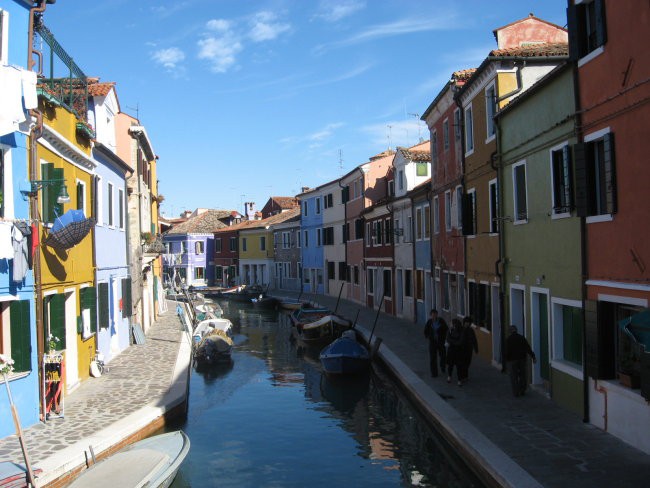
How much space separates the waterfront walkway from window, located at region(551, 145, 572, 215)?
152 inches

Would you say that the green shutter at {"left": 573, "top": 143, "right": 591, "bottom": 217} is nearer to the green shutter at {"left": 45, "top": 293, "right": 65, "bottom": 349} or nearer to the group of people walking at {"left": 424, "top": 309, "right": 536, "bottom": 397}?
the group of people walking at {"left": 424, "top": 309, "right": 536, "bottom": 397}

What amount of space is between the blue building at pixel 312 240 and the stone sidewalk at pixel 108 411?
28.6 metres

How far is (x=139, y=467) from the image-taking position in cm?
920

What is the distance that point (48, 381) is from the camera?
39.2 feet

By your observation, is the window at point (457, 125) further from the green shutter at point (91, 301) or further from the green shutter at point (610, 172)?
the green shutter at point (91, 301)

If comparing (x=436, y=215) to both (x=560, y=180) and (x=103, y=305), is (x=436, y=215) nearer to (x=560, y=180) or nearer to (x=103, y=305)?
(x=560, y=180)

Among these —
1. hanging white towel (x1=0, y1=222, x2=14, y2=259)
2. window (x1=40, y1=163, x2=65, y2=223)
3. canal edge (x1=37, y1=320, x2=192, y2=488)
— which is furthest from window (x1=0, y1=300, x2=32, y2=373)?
window (x1=40, y1=163, x2=65, y2=223)

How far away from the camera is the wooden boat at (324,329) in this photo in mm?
26844

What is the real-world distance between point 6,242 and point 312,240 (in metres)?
39.6

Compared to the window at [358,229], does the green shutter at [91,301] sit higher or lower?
lower

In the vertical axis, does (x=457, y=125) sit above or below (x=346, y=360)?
above

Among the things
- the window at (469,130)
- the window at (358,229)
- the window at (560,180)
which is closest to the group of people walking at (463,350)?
the window at (560,180)

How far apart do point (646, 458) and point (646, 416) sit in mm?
576

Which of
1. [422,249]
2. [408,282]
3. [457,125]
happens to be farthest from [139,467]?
[408,282]
